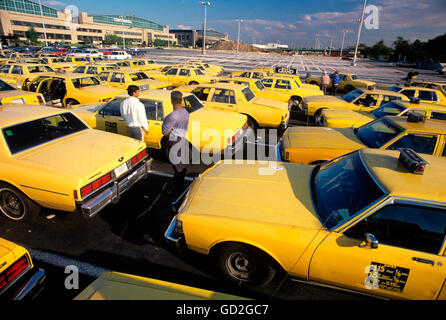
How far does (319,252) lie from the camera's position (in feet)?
8.01

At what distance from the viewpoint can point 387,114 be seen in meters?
7.00

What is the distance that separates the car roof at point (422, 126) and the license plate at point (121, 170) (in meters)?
5.27

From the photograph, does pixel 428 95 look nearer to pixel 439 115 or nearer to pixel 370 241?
pixel 439 115

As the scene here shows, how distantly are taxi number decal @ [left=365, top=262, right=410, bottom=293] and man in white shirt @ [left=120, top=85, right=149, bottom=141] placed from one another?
477cm

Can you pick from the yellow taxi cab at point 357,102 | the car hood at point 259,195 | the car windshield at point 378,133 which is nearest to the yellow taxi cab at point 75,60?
the yellow taxi cab at point 357,102

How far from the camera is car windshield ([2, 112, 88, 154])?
3.81 meters

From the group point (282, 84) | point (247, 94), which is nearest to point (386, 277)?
point (247, 94)

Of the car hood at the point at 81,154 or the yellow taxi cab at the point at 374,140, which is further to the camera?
the yellow taxi cab at the point at 374,140

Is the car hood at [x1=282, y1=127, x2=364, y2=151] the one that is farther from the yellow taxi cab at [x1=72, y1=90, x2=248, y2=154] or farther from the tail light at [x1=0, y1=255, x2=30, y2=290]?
the tail light at [x1=0, y1=255, x2=30, y2=290]

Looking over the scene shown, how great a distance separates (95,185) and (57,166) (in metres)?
0.59

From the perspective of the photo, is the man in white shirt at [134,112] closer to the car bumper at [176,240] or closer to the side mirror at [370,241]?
the car bumper at [176,240]

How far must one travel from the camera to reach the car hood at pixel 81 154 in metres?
3.50

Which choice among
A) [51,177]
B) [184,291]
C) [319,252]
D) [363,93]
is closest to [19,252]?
[51,177]

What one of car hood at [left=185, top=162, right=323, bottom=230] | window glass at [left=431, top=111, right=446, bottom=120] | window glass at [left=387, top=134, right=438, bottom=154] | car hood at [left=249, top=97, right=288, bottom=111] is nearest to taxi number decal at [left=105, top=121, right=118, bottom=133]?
car hood at [left=185, top=162, right=323, bottom=230]
